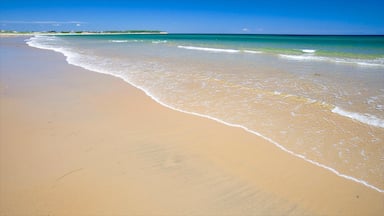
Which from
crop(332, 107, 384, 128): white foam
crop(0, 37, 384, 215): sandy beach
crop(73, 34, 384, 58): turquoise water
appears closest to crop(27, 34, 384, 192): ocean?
crop(332, 107, 384, 128): white foam

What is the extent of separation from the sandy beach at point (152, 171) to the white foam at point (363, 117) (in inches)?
99.0

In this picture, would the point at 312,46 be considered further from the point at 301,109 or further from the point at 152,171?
the point at 152,171

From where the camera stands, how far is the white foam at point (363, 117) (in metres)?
4.89

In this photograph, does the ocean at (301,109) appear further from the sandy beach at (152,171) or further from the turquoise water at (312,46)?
the turquoise water at (312,46)

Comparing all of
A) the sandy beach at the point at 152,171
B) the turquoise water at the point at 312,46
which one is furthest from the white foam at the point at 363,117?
the turquoise water at the point at 312,46

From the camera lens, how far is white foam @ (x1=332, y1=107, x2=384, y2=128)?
193 inches

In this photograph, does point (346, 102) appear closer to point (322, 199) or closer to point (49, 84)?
point (322, 199)

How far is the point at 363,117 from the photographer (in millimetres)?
5223

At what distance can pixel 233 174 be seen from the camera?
3193 mm

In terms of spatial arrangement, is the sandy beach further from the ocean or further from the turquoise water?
the turquoise water

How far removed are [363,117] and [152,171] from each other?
4.67 meters

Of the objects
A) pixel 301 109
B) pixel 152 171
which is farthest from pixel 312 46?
pixel 152 171

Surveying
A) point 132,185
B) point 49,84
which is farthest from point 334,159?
point 49,84

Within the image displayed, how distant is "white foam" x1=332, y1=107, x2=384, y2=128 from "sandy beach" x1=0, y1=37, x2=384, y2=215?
2514 millimetres
